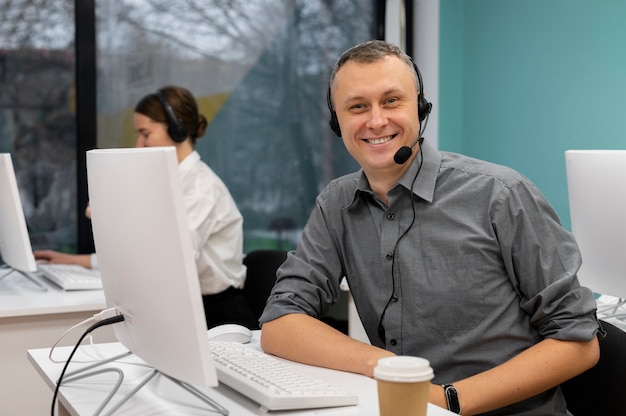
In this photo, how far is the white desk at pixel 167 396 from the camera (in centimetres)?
126

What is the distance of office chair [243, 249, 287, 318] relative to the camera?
2.66 metres

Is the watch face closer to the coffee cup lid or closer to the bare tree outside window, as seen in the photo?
the coffee cup lid

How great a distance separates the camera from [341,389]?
1.33 meters

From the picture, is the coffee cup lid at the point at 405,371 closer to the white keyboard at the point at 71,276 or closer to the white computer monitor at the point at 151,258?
the white computer monitor at the point at 151,258

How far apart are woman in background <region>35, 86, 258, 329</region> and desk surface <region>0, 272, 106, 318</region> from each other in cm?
37

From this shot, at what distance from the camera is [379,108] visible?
5.40ft

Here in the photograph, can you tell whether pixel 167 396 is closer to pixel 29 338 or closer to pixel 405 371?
pixel 405 371

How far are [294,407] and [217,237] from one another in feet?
5.24

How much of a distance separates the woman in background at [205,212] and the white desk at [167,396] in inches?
42.8

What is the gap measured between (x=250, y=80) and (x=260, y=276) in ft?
4.39

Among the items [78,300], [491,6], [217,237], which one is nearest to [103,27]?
[217,237]

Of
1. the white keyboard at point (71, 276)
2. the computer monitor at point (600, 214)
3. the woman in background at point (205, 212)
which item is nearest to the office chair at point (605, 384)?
the computer monitor at point (600, 214)

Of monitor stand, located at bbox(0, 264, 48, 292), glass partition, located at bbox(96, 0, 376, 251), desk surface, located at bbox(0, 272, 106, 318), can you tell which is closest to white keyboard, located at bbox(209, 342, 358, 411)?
desk surface, located at bbox(0, 272, 106, 318)

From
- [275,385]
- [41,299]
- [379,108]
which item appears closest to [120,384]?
[275,385]
